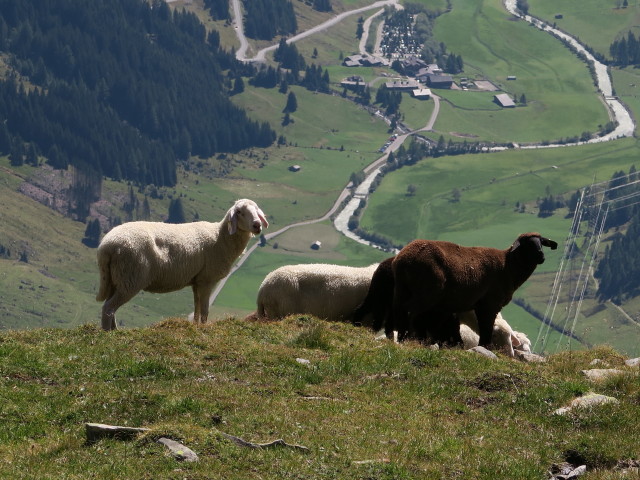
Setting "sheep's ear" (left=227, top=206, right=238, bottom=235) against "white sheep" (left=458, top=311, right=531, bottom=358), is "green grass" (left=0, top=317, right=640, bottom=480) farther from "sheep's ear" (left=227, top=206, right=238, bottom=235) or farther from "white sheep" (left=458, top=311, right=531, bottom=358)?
"sheep's ear" (left=227, top=206, right=238, bottom=235)

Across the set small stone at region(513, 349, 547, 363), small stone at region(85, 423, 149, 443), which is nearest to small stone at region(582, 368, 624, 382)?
small stone at region(513, 349, 547, 363)

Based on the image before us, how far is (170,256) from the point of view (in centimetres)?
2889

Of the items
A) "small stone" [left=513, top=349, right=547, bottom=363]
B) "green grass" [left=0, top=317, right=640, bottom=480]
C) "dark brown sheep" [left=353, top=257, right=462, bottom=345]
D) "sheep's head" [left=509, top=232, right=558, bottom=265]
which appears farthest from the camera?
"dark brown sheep" [left=353, top=257, right=462, bottom=345]

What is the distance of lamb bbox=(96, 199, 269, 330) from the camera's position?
27.8 meters

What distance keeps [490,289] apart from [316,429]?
11390 millimetres

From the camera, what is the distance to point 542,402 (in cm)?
2003

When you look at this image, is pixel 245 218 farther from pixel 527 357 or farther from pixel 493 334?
pixel 527 357

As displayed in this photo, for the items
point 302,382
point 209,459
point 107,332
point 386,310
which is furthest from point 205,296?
point 209,459

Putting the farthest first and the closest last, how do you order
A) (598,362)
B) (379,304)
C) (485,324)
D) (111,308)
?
(379,304)
(485,324)
(111,308)
(598,362)

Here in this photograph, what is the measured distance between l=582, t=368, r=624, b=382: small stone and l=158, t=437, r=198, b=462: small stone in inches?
375

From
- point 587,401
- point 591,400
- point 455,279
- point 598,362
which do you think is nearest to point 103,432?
point 587,401

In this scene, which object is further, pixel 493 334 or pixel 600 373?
pixel 493 334

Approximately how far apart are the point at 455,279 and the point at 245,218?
250 inches

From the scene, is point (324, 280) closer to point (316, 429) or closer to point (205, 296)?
point (205, 296)
